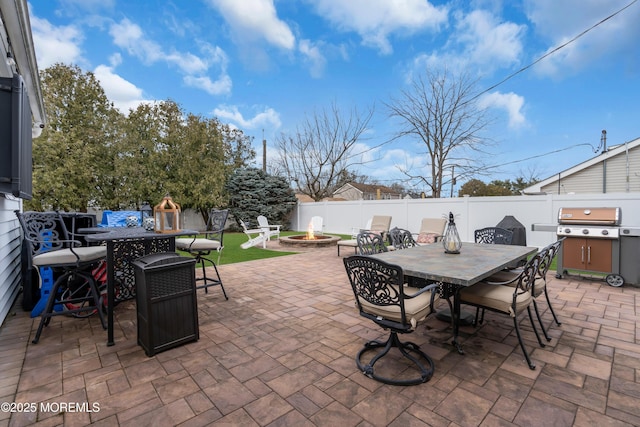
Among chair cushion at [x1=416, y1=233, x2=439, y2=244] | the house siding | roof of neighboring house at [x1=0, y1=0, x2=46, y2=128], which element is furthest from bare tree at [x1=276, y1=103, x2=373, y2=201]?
the house siding

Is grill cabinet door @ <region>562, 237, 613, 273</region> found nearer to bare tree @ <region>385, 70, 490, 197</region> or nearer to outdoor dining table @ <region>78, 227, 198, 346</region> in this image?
outdoor dining table @ <region>78, 227, 198, 346</region>

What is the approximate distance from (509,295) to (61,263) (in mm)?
3762

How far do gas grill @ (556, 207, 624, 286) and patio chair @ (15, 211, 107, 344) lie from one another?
6151 mm

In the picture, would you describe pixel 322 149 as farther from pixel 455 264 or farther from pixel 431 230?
pixel 455 264

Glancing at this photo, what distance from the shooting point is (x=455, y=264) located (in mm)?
2344

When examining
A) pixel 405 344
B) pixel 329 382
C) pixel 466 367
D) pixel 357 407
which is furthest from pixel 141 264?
pixel 466 367

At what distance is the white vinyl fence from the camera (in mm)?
6301

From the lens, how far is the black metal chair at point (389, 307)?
1836 mm

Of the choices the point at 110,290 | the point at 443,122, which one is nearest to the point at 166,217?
the point at 110,290

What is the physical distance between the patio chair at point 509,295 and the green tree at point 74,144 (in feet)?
41.0

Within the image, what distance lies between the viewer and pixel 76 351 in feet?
7.52

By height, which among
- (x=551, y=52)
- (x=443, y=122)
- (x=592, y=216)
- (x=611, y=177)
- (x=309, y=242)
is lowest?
(x=309, y=242)

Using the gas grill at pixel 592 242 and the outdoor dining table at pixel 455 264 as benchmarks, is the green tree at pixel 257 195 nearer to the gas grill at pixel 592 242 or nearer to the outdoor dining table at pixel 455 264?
the gas grill at pixel 592 242

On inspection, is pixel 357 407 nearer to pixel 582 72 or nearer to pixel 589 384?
pixel 589 384
